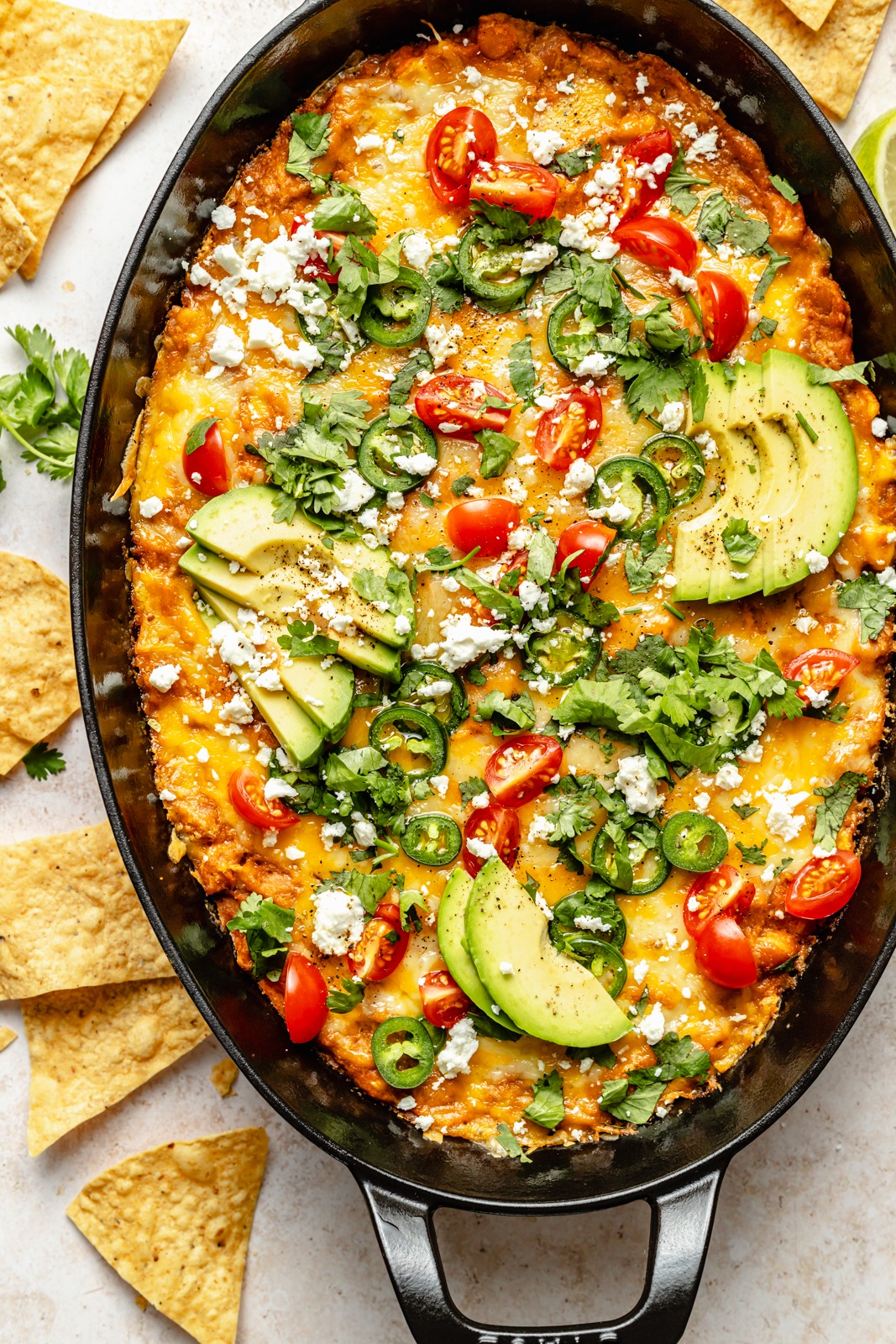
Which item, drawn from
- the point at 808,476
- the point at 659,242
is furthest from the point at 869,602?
the point at 659,242

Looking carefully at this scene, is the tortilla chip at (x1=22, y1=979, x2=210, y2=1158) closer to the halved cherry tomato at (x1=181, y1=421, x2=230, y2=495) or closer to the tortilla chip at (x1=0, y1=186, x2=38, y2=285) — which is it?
the halved cherry tomato at (x1=181, y1=421, x2=230, y2=495)

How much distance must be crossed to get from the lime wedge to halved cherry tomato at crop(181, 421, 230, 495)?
2.18 meters

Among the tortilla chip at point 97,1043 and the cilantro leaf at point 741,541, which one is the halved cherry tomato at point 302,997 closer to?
the tortilla chip at point 97,1043

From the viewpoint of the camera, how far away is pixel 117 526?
3.29 meters

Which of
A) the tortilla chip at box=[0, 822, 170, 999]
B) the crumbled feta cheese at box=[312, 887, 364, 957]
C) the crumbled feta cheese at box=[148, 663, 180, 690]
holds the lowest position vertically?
the tortilla chip at box=[0, 822, 170, 999]

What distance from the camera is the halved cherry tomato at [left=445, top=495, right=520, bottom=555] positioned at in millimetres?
3123

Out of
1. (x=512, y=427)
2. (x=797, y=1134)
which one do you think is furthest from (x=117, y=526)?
(x=797, y=1134)

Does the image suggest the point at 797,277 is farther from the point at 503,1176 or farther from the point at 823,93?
the point at 503,1176

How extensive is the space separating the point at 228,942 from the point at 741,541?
1.92 meters

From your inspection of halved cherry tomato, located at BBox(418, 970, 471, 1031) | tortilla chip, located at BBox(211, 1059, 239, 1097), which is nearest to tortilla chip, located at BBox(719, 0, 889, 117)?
halved cherry tomato, located at BBox(418, 970, 471, 1031)

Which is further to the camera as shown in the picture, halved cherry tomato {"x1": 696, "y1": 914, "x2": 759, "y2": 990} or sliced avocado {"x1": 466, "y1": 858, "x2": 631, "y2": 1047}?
halved cherry tomato {"x1": 696, "y1": 914, "x2": 759, "y2": 990}

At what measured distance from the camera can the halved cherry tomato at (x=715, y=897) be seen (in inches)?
125

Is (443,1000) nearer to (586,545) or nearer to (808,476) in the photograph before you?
(586,545)

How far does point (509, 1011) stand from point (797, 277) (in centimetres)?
231
